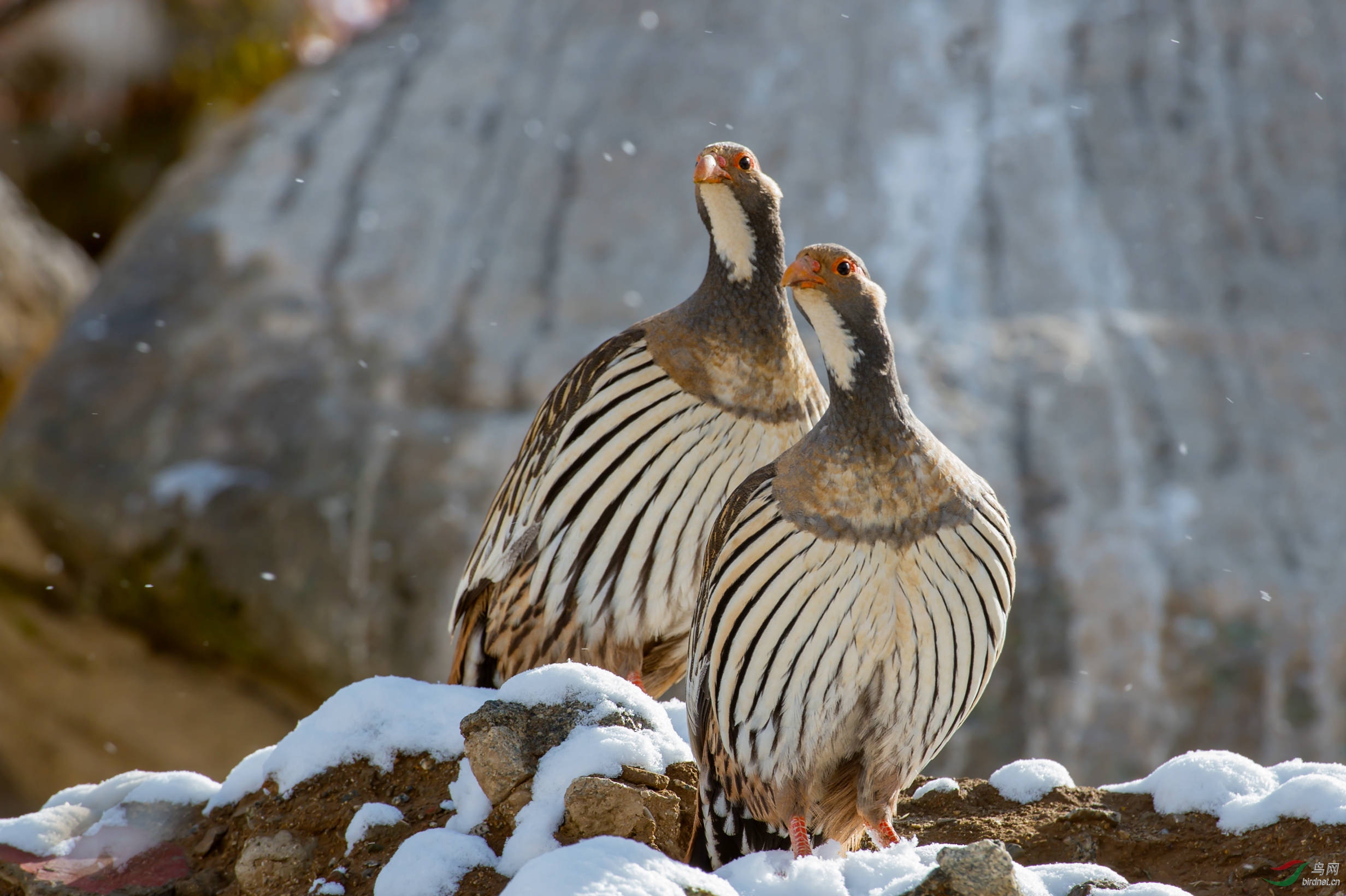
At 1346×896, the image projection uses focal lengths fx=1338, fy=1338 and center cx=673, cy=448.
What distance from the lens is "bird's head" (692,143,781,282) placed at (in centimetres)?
443

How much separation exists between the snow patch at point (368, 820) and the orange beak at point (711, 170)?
218 centimetres

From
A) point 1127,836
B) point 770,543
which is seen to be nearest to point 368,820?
point 770,543

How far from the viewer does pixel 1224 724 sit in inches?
368

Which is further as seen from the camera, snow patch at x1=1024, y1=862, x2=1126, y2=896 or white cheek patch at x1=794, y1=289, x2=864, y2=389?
white cheek patch at x1=794, y1=289, x2=864, y2=389

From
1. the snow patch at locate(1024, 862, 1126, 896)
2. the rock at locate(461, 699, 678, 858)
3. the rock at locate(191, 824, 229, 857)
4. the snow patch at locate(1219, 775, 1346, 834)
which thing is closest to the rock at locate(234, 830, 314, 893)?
the rock at locate(191, 824, 229, 857)

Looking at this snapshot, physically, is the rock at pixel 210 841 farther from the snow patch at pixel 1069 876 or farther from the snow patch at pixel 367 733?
the snow patch at pixel 1069 876

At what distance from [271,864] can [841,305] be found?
7.48 feet

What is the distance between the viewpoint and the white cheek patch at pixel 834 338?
12.5 ft

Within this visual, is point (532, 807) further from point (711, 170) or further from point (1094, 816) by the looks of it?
point (711, 170)

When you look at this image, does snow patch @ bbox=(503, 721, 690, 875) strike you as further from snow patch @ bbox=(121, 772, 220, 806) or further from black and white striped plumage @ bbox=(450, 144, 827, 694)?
snow patch @ bbox=(121, 772, 220, 806)

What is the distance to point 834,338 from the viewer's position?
3840 millimetres

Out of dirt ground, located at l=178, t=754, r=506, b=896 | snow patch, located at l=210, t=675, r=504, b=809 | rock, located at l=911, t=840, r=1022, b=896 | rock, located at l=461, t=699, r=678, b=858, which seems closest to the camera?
rock, located at l=911, t=840, r=1022, b=896

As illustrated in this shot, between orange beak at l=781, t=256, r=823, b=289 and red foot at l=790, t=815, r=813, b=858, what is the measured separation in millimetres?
1521

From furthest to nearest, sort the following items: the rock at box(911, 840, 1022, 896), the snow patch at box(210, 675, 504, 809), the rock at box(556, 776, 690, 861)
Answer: the snow patch at box(210, 675, 504, 809), the rock at box(556, 776, 690, 861), the rock at box(911, 840, 1022, 896)
